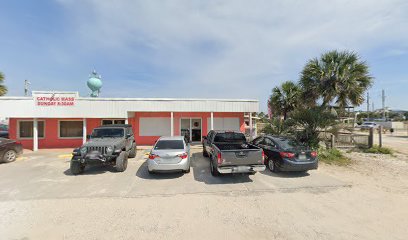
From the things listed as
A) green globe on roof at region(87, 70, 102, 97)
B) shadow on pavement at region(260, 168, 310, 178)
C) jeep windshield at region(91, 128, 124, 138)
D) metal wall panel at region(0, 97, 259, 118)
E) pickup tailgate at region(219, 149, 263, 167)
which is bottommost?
shadow on pavement at region(260, 168, 310, 178)

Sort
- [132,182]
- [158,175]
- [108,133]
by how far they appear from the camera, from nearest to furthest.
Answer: [132,182], [158,175], [108,133]

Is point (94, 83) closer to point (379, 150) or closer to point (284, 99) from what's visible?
point (284, 99)

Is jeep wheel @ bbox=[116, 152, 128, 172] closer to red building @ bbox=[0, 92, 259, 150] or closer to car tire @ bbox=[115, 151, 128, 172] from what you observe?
car tire @ bbox=[115, 151, 128, 172]

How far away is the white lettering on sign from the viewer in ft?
44.6

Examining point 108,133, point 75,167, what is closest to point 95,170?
point 75,167

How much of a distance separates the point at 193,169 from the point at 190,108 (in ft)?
21.3

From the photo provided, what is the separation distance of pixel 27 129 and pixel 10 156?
17.8ft

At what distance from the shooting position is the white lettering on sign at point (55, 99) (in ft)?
44.6

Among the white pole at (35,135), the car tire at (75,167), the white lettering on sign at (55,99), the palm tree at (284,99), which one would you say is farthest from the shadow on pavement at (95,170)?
the palm tree at (284,99)

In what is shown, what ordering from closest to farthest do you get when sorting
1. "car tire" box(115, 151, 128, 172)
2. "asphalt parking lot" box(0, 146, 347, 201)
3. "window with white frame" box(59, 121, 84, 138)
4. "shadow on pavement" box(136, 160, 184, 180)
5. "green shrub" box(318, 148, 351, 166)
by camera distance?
"asphalt parking lot" box(0, 146, 347, 201)
"shadow on pavement" box(136, 160, 184, 180)
"car tire" box(115, 151, 128, 172)
"green shrub" box(318, 148, 351, 166)
"window with white frame" box(59, 121, 84, 138)

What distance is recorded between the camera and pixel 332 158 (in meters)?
10.7

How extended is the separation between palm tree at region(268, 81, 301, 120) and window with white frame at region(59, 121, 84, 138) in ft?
58.6

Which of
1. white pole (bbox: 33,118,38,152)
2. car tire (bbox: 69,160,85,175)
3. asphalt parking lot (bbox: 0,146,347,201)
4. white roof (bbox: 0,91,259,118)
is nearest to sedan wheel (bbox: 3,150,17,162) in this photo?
asphalt parking lot (bbox: 0,146,347,201)

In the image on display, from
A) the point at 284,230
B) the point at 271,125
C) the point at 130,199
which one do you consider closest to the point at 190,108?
the point at 271,125
